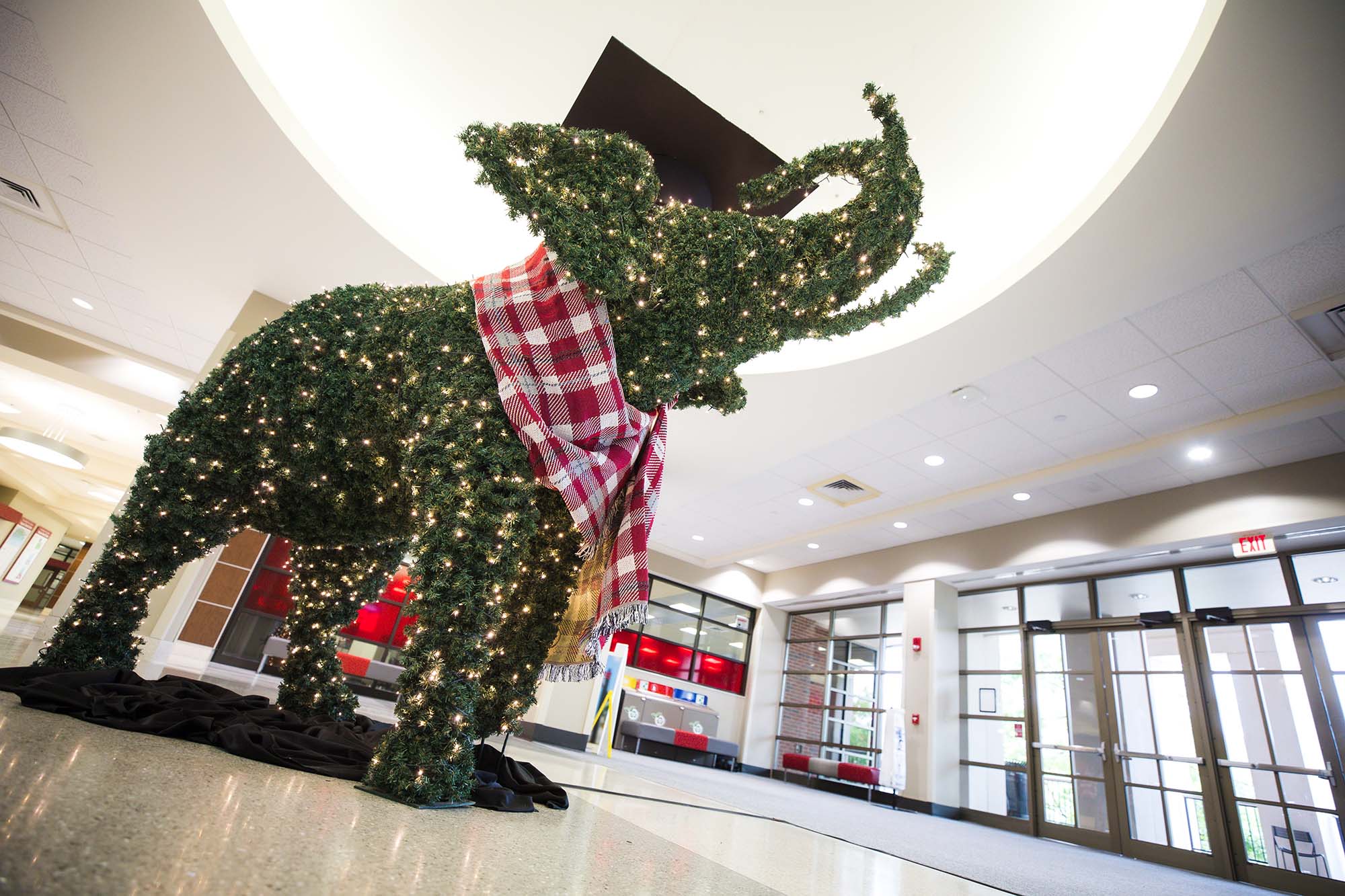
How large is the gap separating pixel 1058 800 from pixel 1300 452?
202 inches

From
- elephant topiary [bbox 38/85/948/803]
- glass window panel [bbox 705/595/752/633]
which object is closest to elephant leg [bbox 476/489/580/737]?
elephant topiary [bbox 38/85/948/803]

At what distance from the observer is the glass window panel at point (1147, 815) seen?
23.1ft

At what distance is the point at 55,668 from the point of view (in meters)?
1.95

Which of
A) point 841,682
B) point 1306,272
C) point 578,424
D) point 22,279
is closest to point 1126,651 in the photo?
point 841,682

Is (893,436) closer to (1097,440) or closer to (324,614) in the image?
(1097,440)

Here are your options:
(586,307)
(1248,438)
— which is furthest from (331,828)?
(1248,438)

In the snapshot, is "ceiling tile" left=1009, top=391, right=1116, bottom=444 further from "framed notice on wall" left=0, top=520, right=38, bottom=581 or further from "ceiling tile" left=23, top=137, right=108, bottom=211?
"framed notice on wall" left=0, top=520, right=38, bottom=581

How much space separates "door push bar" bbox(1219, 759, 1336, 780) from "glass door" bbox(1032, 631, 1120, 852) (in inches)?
49.7

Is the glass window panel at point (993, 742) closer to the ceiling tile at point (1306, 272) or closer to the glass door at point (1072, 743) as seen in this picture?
the glass door at point (1072, 743)

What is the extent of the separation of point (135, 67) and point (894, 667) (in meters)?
11.8

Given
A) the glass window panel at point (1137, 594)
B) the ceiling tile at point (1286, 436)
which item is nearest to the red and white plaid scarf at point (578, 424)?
the ceiling tile at point (1286, 436)

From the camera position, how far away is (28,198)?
5.42m

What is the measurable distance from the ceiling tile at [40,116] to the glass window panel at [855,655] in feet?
40.1

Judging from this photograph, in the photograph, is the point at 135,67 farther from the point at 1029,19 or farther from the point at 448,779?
the point at 1029,19
